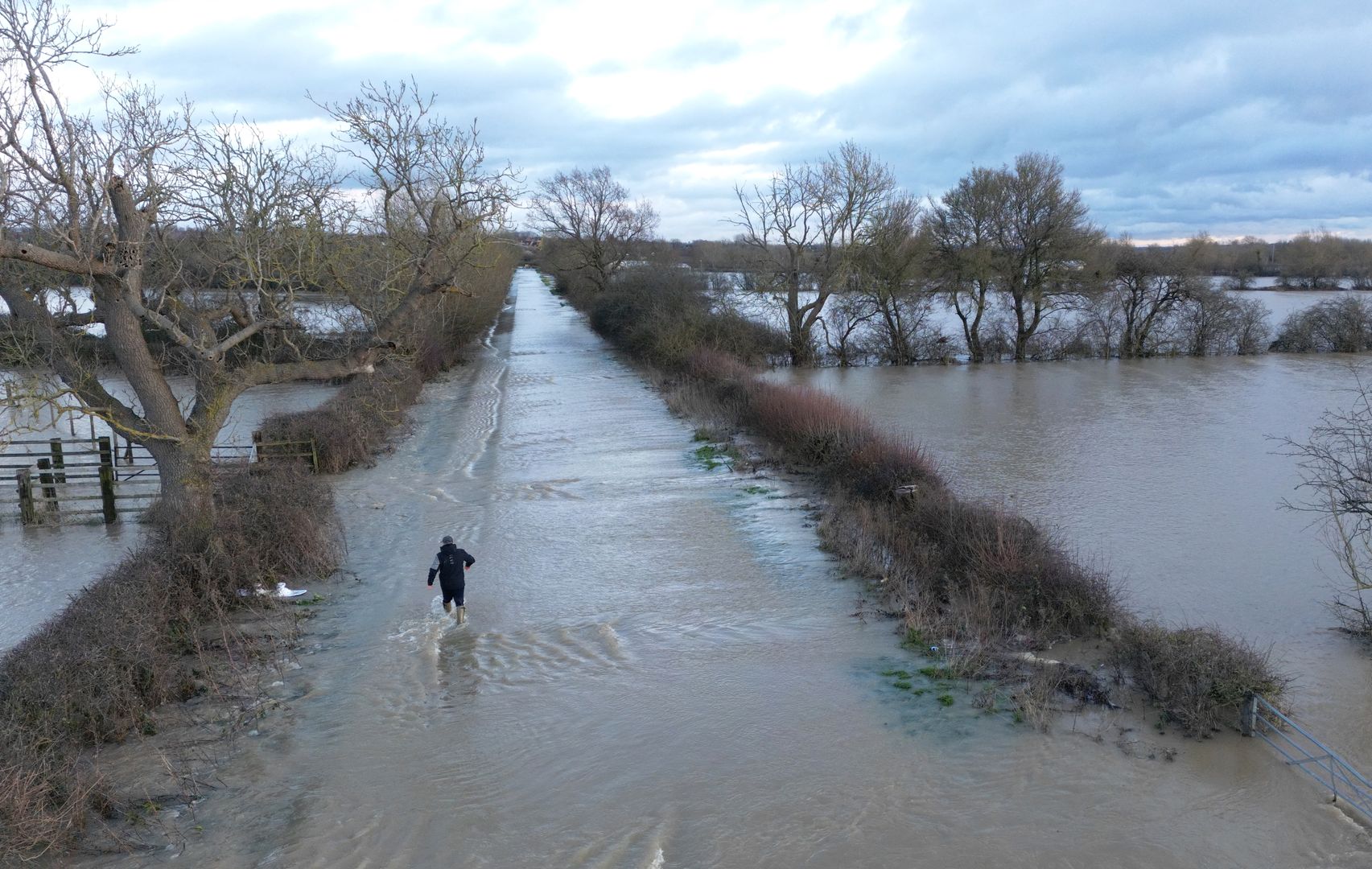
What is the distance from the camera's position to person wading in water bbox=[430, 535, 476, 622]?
416 inches

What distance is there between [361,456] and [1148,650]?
16922 millimetres

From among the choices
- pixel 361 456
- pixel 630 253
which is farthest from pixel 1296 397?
pixel 630 253

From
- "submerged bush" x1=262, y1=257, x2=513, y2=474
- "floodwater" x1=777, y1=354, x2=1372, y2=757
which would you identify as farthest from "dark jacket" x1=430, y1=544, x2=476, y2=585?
"floodwater" x1=777, y1=354, x2=1372, y2=757

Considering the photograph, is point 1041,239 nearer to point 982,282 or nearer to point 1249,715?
point 982,282

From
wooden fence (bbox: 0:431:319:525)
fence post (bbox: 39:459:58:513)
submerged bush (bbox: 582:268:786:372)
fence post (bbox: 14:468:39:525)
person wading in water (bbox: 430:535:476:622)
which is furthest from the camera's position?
submerged bush (bbox: 582:268:786:372)

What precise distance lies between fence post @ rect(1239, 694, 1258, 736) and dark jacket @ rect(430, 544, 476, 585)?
8.00 m

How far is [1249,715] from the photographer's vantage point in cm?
784

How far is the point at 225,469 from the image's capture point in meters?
16.1

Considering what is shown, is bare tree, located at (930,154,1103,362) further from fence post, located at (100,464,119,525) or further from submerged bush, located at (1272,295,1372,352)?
fence post, located at (100,464,119,525)

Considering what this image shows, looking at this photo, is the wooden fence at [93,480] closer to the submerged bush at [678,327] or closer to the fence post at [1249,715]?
the fence post at [1249,715]

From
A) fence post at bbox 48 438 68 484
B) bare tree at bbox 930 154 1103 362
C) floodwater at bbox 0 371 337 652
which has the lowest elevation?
floodwater at bbox 0 371 337 652

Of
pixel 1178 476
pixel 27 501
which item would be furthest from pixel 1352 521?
pixel 27 501

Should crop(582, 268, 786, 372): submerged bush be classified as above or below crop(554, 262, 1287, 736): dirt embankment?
above

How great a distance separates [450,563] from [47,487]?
1109 centimetres
